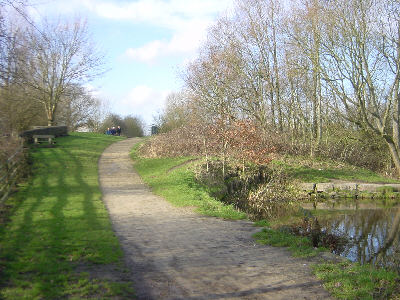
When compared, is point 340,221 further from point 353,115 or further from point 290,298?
point 353,115

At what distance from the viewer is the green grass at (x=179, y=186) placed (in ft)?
36.7

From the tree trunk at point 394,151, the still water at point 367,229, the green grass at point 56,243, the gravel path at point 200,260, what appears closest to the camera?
the green grass at point 56,243

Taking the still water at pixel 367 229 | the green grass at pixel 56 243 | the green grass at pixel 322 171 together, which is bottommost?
the still water at pixel 367 229

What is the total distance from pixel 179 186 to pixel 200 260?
775 cm

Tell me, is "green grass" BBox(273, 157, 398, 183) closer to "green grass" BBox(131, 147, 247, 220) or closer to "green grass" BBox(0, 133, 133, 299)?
"green grass" BBox(131, 147, 247, 220)

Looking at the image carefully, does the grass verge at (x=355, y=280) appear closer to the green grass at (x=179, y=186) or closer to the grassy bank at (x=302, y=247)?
the grassy bank at (x=302, y=247)

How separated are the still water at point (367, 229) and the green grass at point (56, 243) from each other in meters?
5.44

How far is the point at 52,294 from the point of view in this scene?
478 centimetres

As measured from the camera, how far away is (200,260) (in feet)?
21.6

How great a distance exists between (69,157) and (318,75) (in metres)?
14.8

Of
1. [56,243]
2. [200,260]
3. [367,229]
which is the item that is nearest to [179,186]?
[367,229]

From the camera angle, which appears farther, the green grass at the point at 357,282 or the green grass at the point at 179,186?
the green grass at the point at 179,186

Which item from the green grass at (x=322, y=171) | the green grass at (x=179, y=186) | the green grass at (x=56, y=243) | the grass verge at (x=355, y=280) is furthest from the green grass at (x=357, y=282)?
the green grass at (x=322, y=171)

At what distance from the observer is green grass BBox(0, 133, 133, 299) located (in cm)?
500
